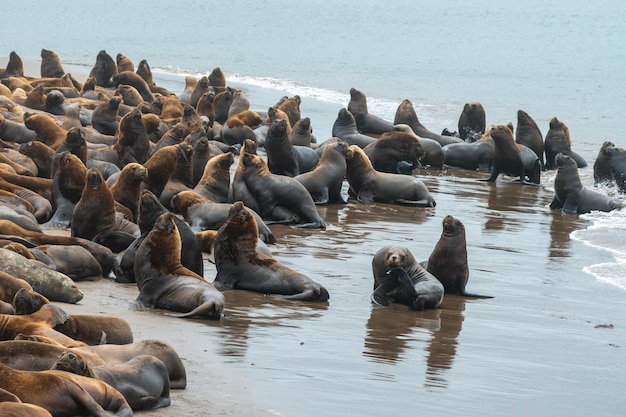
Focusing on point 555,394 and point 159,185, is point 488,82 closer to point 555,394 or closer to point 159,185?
point 159,185

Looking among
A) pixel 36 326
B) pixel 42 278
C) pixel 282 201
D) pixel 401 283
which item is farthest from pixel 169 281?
pixel 282 201

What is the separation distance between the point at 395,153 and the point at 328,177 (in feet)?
9.33

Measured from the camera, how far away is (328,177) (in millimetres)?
12539

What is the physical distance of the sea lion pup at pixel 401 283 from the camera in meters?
8.09

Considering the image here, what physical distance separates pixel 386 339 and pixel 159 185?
456 centimetres

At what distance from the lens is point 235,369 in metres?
5.80

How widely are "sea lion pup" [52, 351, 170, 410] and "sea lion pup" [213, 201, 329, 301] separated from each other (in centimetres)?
293

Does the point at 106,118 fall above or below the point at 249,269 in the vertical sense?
above

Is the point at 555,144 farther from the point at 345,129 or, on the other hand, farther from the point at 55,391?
the point at 55,391

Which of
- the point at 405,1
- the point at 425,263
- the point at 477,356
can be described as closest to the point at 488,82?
the point at 425,263

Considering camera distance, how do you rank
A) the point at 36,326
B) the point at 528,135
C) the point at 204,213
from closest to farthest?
the point at 36,326, the point at 204,213, the point at 528,135

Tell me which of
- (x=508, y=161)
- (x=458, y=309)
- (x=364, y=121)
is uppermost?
(x=364, y=121)

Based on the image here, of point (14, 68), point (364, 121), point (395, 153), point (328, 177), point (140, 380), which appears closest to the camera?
point (140, 380)

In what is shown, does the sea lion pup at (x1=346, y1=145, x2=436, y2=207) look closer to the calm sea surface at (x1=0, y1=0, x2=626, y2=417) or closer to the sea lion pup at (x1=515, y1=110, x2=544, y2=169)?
the calm sea surface at (x1=0, y1=0, x2=626, y2=417)
